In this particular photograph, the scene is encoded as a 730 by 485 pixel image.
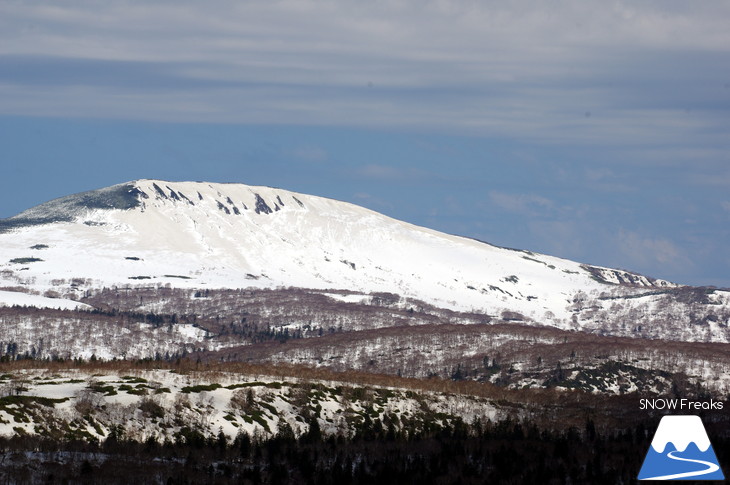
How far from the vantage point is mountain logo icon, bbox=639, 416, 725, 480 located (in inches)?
3780

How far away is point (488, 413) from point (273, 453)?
62.4 metres

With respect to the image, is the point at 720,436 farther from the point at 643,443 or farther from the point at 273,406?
the point at 273,406

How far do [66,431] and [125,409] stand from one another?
435 inches

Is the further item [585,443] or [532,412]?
[532,412]

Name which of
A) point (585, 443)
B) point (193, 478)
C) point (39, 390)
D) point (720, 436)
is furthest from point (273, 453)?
point (720, 436)

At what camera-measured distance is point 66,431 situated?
122m

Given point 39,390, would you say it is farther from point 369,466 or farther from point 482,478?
point 482,478

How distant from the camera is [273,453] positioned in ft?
397

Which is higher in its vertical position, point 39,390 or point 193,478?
point 39,390

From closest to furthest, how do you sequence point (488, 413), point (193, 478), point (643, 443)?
point (193, 478) → point (643, 443) → point (488, 413)

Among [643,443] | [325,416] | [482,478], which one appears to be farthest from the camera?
[325,416]

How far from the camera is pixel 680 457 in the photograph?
96.8 metres

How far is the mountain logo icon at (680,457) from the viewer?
9600 cm

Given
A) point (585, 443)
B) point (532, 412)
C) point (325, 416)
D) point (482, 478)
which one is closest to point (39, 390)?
point (325, 416)
